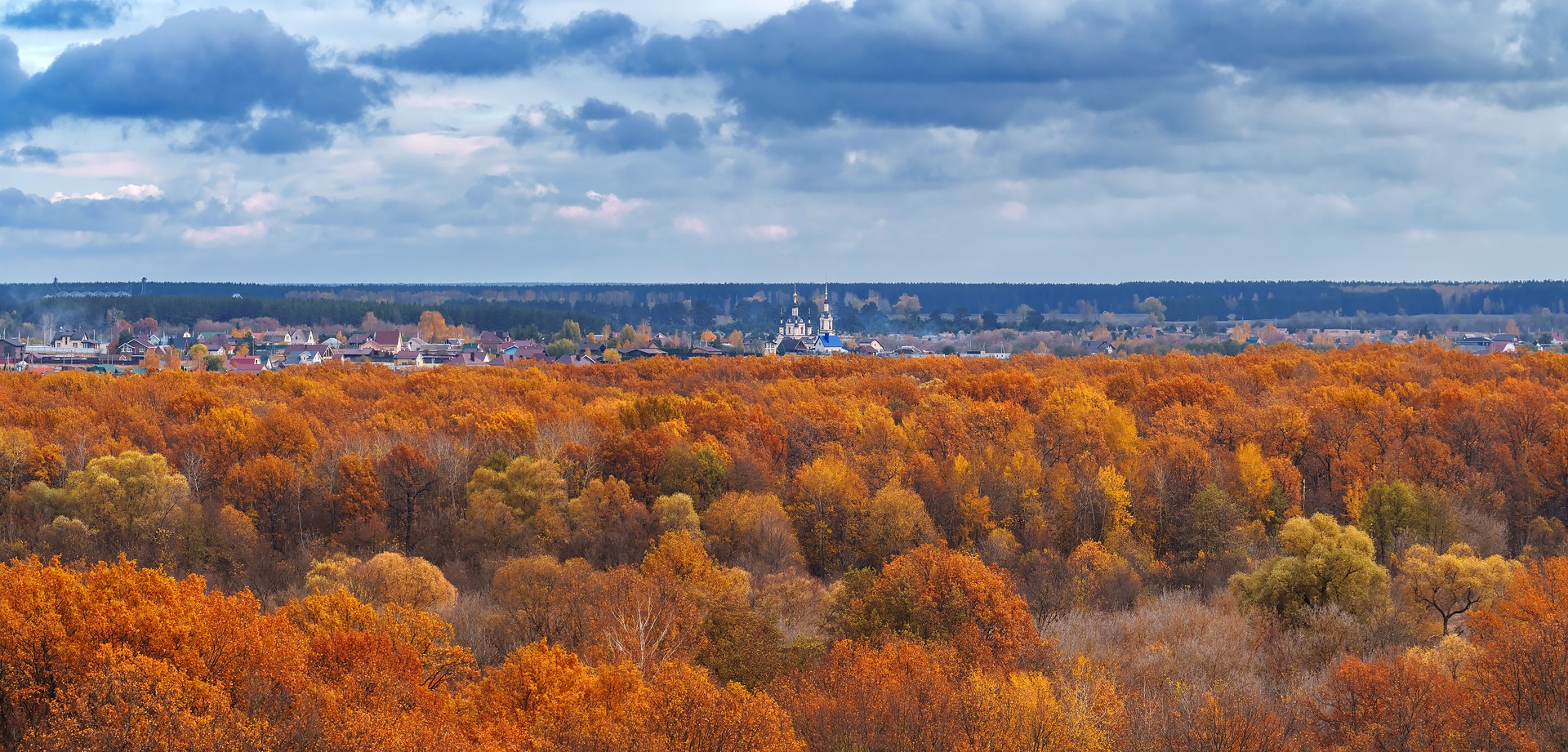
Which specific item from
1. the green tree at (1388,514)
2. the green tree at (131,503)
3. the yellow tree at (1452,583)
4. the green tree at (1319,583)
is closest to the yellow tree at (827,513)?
the green tree at (1319,583)

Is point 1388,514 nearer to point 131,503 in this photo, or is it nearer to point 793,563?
point 793,563

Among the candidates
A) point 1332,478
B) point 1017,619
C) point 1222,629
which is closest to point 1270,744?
point 1017,619

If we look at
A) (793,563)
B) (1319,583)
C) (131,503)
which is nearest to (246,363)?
(131,503)

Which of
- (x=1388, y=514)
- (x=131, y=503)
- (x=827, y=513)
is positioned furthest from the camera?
(x=827, y=513)

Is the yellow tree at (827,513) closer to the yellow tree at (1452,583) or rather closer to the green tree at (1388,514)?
the green tree at (1388,514)

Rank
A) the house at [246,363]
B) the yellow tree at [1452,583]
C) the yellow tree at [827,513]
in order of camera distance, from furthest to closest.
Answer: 1. the house at [246,363]
2. the yellow tree at [827,513]
3. the yellow tree at [1452,583]

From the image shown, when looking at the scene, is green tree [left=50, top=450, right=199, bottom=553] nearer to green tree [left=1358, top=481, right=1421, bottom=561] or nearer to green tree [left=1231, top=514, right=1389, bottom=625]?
green tree [left=1231, top=514, right=1389, bottom=625]

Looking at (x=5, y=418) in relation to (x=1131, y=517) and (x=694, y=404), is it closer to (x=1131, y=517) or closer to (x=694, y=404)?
(x=694, y=404)
